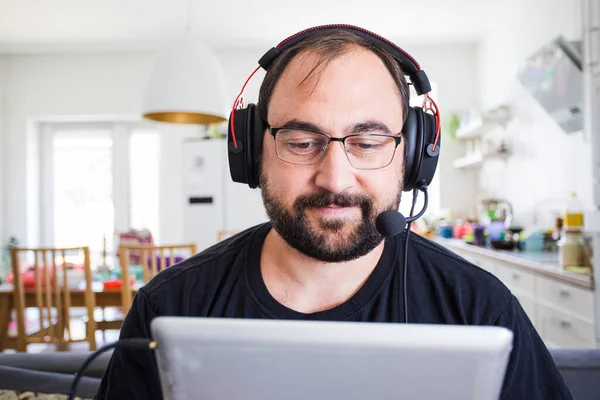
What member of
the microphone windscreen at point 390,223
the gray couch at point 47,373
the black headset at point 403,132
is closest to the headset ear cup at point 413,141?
the black headset at point 403,132

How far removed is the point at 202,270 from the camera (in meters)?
0.94

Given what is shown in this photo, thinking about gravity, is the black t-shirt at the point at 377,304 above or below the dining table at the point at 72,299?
above

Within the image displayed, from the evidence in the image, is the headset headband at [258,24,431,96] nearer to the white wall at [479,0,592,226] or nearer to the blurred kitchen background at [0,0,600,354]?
the blurred kitchen background at [0,0,600,354]

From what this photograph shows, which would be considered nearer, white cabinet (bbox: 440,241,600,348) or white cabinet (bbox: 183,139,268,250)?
white cabinet (bbox: 440,241,600,348)

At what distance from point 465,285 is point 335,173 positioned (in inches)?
12.1

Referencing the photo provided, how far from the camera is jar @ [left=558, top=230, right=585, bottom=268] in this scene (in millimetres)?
2512

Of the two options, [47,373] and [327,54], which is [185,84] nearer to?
[47,373]

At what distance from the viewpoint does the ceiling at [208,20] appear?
4.37 meters

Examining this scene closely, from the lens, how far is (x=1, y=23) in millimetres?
4762

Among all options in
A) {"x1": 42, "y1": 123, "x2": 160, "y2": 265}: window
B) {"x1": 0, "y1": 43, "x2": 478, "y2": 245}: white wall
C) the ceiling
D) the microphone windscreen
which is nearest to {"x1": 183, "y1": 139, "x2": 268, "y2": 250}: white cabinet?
{"x1": 0, "y1": 43, "x2": 478, "y2": 245}: white wall

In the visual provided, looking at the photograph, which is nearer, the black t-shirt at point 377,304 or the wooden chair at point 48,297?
the black t-shirt at point 377,304

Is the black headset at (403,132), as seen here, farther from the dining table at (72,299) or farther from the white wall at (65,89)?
the white wall at (65,89)

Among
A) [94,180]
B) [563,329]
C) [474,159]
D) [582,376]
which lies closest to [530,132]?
[474,159]

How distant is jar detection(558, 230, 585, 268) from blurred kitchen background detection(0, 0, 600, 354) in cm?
17
